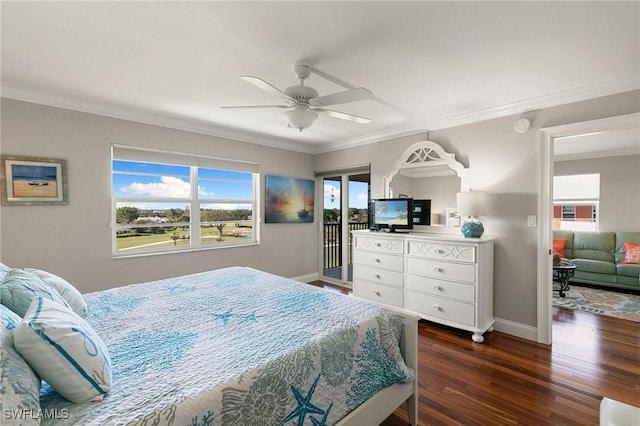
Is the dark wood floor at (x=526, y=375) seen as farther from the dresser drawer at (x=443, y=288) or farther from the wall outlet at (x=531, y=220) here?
the wall outlet at (x=531, y=220)

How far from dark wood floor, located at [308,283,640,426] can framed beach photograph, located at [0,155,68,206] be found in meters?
3.61

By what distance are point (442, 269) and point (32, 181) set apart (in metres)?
4.23

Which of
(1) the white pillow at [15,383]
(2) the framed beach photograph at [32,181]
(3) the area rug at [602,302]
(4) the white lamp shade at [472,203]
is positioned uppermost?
(2) the framed beach photograph at [32,181]

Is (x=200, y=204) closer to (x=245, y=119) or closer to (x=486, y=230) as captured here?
(x=245, y=119)

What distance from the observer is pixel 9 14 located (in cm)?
164

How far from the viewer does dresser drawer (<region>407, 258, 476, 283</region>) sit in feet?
9.62

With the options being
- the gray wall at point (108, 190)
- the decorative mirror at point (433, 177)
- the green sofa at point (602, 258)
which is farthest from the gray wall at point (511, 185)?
the green sofa at point (602, 258)

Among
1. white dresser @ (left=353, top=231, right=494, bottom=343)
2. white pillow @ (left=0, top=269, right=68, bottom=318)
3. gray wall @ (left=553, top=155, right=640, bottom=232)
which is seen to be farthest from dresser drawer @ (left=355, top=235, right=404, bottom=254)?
gray wall @ (left=553, top=155, right=640, bottom=232)

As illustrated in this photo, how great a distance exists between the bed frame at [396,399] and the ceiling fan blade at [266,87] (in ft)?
5.55

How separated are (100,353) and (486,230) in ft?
11.6

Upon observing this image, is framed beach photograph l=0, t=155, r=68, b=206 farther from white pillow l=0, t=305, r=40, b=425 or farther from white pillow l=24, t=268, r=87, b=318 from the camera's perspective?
white pillow l=0, t=305, r=40, b=425

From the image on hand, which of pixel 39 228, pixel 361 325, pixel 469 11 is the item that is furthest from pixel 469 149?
pixel 39 228

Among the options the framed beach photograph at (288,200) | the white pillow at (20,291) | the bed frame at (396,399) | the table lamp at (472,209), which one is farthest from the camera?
the framed beach photograph at (288,200)

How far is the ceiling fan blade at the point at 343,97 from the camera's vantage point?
1.98 metres
